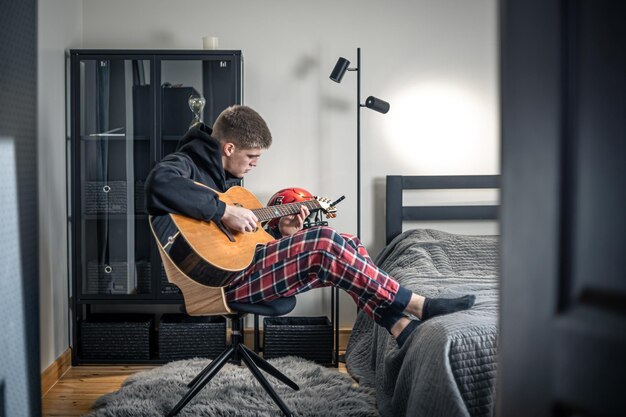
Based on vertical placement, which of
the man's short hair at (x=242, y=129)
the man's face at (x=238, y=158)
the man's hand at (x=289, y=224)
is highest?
the man's short hair at (x=242, y=129)

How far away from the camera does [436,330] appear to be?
186 centimetres

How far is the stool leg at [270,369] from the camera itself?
2.52m

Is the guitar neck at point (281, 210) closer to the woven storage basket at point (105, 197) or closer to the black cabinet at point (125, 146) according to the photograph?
the black cabinet at point (125, 146)

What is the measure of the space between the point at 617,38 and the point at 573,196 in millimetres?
166

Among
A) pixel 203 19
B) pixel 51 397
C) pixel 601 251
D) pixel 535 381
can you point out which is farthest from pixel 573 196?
pixel 203 19

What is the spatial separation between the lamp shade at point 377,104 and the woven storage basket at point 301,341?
109cm

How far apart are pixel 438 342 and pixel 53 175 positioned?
207 cm

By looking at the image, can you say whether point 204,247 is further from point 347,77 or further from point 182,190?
point 347,77

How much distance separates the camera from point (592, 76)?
2.29 feet

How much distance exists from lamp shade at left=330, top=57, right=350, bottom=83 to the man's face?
898mm

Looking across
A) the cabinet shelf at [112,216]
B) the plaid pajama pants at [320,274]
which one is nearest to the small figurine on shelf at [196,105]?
the cabinet shelf at [112,216]

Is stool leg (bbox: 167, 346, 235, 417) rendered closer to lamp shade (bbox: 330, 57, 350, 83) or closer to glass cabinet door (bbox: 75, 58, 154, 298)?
glass cabinet door (bbox: 75, 58, 154, 298)

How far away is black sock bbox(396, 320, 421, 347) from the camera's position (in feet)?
Answer: 7.16

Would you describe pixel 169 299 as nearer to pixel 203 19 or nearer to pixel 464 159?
pixel 203 19
